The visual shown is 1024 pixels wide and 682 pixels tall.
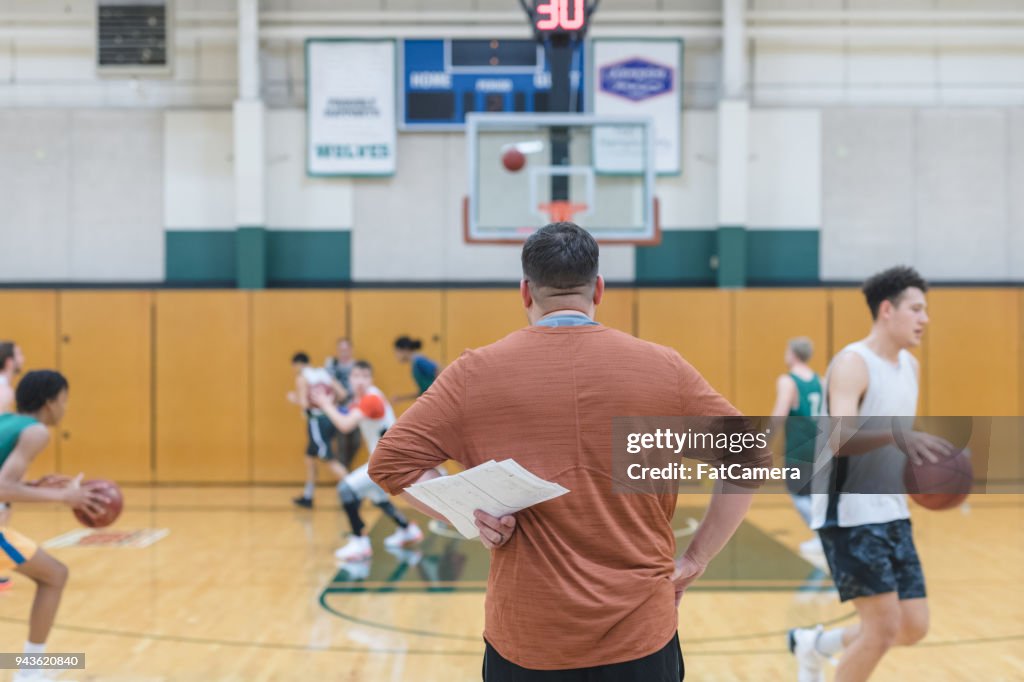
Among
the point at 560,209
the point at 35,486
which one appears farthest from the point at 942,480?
the point at 560,209

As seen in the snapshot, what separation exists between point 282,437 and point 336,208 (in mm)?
2814

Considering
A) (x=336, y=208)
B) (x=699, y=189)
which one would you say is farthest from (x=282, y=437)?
(x=699, y=189)

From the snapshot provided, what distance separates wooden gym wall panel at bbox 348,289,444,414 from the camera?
36.4 feet

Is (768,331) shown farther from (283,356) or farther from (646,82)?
(283,356)

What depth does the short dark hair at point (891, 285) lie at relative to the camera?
3.63 meters

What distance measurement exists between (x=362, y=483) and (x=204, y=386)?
16.1 ft

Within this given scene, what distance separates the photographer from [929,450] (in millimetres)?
2943

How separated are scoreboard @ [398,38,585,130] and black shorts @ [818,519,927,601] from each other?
27.9 ft

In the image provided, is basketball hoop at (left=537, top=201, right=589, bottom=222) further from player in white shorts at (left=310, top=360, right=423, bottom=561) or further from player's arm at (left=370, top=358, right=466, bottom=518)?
player's arm at (left=370, top=358, right=466, bottom=518)

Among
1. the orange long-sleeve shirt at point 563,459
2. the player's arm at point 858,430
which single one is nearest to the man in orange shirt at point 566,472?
the orange long-sleeve shirt at point 563,459

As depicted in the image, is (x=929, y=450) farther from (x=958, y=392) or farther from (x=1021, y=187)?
(x=1021, y=187)

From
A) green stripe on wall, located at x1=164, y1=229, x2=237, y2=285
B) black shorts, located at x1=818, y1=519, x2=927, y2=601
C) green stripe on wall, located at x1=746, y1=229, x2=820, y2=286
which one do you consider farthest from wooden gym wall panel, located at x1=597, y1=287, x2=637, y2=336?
black shorts, located at x1=818, y1=519, x2=927, y2=601

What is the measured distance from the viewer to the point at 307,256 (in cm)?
1149

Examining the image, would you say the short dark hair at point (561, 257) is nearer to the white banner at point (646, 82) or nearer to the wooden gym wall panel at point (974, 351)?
the white banner at point (646, 82)
